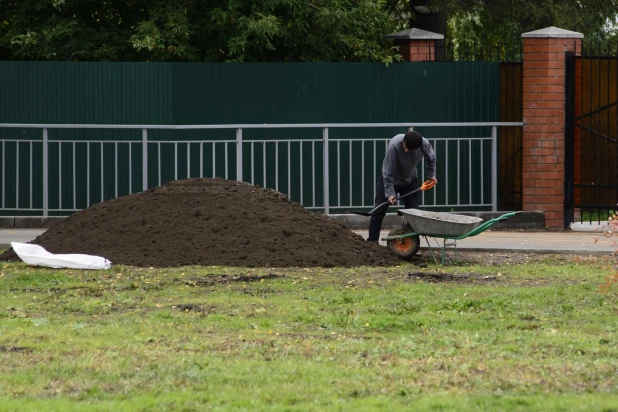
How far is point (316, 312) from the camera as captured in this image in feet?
29.8

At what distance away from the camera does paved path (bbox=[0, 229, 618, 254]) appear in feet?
45.5

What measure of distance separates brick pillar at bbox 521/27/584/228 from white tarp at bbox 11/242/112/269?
7.32 m

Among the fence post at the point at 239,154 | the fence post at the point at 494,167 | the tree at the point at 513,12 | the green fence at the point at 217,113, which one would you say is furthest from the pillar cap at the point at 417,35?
the fence post at the point at 239,154

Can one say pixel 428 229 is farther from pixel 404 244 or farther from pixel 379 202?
pixel 379 202

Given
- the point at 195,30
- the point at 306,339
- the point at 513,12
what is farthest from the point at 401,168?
the point at 513,12

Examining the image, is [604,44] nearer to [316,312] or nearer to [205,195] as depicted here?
[205,195]

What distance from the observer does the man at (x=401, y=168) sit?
13.0m

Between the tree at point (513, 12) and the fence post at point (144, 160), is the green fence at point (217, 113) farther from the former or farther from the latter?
the tree at point (513, 12)

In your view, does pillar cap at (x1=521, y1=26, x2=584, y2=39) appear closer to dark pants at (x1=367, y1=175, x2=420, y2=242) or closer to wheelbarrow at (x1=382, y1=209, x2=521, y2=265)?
dark pants at (x1=367, y1=175, x2=420, y2=242)

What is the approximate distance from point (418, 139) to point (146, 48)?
676 centimetres

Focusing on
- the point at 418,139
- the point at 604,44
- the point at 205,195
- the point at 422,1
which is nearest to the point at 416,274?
the point at 418,139

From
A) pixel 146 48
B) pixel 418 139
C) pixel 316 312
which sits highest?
pixel 146 48

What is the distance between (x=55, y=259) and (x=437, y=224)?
12.6 ft

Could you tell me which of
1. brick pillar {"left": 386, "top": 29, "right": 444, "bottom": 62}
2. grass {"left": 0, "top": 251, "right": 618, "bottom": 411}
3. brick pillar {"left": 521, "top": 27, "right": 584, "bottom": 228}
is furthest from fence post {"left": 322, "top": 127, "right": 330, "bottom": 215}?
grass {"left": 0, "top": 251, "right": 618, "bottom": 411}
